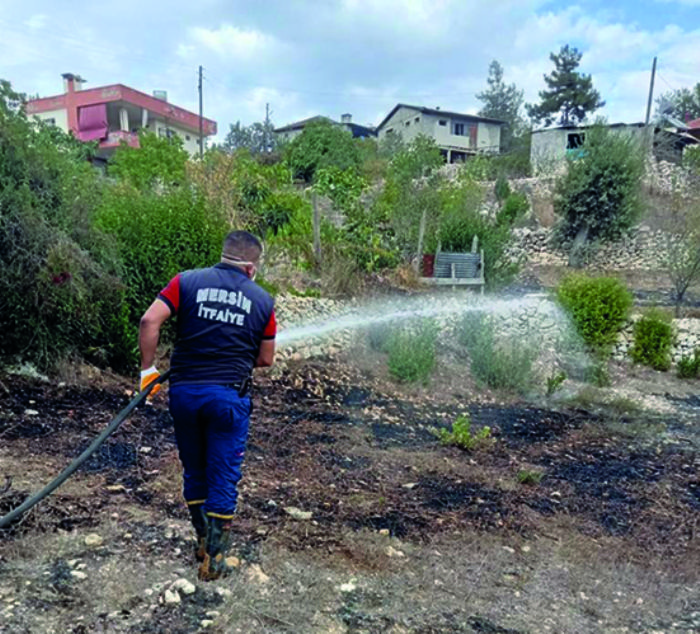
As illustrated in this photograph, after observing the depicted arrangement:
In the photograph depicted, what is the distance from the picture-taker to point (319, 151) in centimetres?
2847

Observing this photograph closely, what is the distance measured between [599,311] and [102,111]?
1281 inches

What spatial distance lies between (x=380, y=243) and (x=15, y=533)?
32.5 ft

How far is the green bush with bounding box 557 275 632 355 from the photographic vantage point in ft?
32.6

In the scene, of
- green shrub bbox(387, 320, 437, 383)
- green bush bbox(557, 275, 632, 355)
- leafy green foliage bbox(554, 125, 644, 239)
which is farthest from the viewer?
leafy green foliage bbox(554, 125, 644, 239)

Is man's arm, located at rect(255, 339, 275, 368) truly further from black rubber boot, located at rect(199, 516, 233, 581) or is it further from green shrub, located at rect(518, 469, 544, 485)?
green shrub, located at rect(518, 469, 544, 485)

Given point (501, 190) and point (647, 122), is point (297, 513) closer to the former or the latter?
point (501, 190)

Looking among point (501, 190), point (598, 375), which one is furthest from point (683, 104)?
point (598, 375)

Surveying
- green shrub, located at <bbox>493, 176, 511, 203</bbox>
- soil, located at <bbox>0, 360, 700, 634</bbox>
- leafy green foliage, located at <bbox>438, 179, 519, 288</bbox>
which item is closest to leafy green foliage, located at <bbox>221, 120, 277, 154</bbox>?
green shrub, located at <bbox>493, 176, 511, 203</bbox>

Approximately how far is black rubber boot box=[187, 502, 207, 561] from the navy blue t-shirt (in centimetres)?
63

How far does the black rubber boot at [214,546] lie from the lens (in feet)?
9.07

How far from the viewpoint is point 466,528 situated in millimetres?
3688

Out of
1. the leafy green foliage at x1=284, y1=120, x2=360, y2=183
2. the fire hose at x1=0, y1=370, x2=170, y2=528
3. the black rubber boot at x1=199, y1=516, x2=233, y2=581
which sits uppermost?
the leafy green foliage at x1=284, y1=120, x2=360, y2=183

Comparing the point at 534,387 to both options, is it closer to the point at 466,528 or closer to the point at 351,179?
the point at 466,528

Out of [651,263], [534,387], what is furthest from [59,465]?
[651,263]
